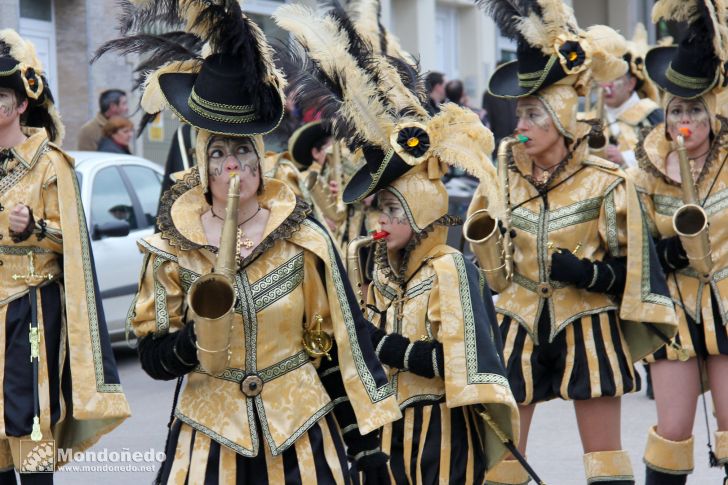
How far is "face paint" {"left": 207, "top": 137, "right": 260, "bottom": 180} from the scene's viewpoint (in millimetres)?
4309

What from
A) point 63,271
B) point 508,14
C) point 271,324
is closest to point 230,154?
point 271,324

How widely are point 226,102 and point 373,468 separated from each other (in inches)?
47.2

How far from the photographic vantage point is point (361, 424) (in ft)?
14.1

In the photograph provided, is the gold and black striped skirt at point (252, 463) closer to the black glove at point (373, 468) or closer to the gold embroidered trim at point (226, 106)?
the black glove at point (373, 468)

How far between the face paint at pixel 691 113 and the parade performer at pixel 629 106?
156 inches

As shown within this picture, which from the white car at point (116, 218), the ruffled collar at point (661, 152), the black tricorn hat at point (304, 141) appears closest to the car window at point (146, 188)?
the white car at point (116, 218)

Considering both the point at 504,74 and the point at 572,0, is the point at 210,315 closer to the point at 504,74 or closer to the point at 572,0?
the point at 504,74

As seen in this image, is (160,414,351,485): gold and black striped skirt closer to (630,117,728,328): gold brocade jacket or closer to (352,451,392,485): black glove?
(352,451,392,485): black glove

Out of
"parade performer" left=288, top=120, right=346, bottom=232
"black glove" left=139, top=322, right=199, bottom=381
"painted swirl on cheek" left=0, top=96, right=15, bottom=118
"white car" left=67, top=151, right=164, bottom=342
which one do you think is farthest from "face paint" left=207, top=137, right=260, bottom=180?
"white car" left=67, top=151, right=164, bottom=342

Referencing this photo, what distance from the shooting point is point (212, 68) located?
14.0 feet

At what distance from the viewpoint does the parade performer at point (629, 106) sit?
10.6 meters

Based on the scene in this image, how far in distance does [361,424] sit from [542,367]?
5.99ft

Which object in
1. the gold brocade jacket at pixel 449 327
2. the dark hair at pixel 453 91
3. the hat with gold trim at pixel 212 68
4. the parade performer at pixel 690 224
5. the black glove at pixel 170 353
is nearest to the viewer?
the black glove at pixel 170 353

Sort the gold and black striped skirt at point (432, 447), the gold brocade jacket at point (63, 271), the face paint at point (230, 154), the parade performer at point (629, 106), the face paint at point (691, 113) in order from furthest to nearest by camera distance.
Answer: the parade performer at point (629, 106) → the face paint at point (691, 113) → the gold brocade jacket at point (63, 271) → the gold and black striped skirt at point (432, 447) → the face paint at point (230, 154)
